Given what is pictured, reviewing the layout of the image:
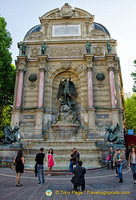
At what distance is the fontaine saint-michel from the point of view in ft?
61.3

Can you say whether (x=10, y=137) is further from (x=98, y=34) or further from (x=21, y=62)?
(x=98, y=34)

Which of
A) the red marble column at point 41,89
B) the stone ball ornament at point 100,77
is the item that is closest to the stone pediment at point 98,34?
the stone ball ornament at point 100,77

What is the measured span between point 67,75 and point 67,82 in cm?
209

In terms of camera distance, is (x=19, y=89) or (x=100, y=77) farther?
(x=100, y=77)

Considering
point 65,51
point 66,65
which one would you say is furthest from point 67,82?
point 65,51

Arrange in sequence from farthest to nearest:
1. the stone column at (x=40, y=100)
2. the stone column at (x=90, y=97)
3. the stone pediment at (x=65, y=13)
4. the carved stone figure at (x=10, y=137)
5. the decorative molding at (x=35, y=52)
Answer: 1. the stone pediment at (x=65, y=13)
2. the decorative molding at (x=35, y=52)
3. the stone column at (x=90, y=97)
4. the stone column at (x=40, y=100)
5. the carved stone figure at (x=10, y=137)

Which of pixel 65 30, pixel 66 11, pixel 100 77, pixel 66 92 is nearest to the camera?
pixel 66 92

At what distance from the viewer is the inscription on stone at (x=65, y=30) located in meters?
23.9

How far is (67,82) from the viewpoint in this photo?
68.4 feet

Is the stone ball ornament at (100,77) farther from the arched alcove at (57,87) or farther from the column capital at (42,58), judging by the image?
the column capital at (42,58)

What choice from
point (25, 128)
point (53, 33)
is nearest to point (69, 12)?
point (53, 33)

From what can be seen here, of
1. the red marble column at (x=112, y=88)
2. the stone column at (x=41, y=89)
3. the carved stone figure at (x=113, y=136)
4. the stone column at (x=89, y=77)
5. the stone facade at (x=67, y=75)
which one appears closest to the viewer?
the carved stone figure at (x=113, y=136)

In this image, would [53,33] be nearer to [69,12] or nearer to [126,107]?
[69,12]

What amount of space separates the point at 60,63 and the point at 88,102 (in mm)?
7037
